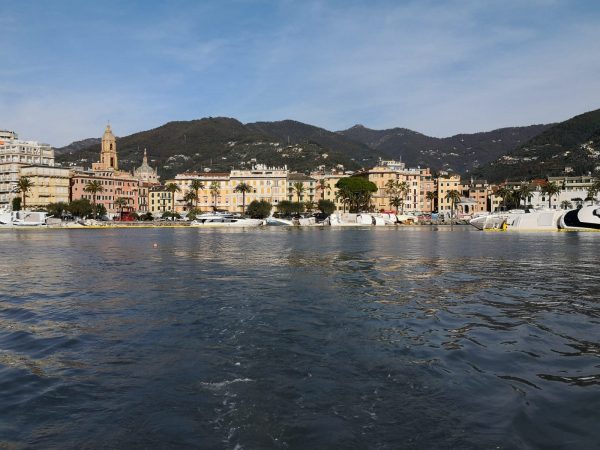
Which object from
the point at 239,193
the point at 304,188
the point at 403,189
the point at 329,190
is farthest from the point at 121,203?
the point at 403,189

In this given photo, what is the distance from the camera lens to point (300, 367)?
10906 millimetres

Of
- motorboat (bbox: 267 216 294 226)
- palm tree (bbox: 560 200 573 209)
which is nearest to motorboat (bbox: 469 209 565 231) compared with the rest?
motorboat (bbox: 267 216 294 226)

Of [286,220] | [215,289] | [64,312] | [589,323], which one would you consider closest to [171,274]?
[215,289]

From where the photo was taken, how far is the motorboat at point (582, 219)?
98.8m

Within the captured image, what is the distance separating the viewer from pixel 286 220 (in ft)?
492

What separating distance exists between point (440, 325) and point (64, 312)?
12.3 meters

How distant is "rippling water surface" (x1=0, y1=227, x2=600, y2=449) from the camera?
7.80 meters

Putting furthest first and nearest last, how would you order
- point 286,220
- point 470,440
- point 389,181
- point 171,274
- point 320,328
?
point 389,181, point 286,220, point 171,274, point 320,328, point 470,440

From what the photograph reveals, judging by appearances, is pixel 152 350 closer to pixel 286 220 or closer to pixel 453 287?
pixel 453 287

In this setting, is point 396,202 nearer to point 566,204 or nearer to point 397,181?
point 397,181

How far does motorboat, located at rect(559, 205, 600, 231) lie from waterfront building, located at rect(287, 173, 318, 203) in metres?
91.7

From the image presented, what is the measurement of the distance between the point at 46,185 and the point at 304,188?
81.4 metres

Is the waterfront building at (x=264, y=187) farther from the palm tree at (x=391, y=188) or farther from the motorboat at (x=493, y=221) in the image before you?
the motorboat at (x=493, y=221)

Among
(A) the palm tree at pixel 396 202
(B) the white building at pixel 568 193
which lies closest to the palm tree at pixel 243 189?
(A) the palm tree at pixel 396 202
